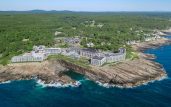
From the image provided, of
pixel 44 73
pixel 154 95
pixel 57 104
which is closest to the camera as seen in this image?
pixel 57 104

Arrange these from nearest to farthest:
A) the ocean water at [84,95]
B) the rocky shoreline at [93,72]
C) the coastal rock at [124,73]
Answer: the ocean water at [84,95] → the coastal rock at [124,73] → the rocky shoreline at [93,72]

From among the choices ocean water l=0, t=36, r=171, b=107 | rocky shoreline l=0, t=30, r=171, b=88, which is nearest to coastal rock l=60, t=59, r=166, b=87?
rocky shoreline l=0, t=30, r=171, b=88

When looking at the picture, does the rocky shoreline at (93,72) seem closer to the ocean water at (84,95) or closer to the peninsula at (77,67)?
the peninsula at (77,67)

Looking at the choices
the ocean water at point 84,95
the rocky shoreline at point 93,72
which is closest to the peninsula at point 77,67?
the rocky shoreline at point 93,72

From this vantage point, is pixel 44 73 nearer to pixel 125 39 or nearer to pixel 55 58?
pixel 55 58

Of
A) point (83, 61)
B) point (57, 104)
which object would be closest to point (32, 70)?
point (83, 61)

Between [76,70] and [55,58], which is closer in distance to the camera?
[76,70]

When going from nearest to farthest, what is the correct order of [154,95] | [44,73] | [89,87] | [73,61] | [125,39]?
[154,95] < [89,87] < [44,73] < [73,61] < [125,39]
